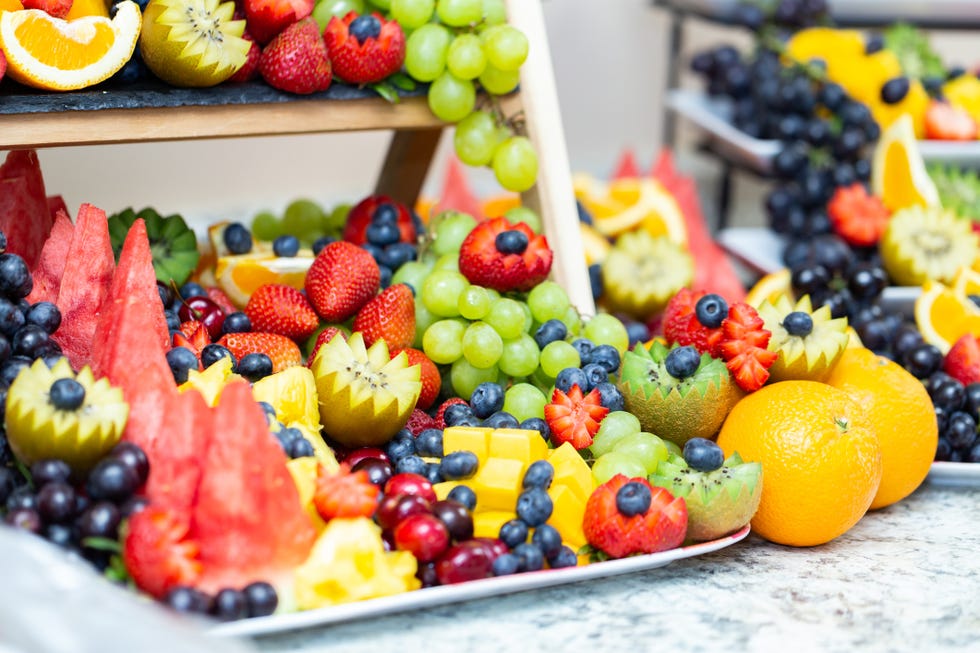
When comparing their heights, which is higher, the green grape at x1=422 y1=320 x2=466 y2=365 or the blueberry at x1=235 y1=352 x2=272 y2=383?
the green grape at x1=422 y1=320 x2=466 y2=365

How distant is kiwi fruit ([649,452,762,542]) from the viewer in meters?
1.16

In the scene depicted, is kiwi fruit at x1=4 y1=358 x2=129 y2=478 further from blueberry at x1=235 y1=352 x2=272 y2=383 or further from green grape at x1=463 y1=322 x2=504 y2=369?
green grape at x1=463 y1=322 x2=504 y2=369

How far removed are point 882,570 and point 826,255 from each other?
39.1 inches

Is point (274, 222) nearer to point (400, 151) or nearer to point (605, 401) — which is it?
point (400, 151)

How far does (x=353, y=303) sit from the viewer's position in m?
1.44

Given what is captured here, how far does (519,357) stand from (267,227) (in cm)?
68

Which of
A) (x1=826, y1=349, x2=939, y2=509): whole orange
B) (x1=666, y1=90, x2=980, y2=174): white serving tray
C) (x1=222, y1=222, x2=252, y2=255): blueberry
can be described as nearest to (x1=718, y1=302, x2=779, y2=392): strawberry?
(x1=826, y1=349, x2=939, y2=509): whole orange

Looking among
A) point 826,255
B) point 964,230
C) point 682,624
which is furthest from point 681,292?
point 964,230

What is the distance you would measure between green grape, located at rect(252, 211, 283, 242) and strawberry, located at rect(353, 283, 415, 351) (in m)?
0.50

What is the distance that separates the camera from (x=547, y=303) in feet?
4.75

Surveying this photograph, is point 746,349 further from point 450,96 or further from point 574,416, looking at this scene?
point 450,96

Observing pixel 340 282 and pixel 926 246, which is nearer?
pixel 340 282

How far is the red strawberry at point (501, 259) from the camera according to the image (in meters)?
1.43

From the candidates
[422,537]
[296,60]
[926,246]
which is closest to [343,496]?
[422,537]
